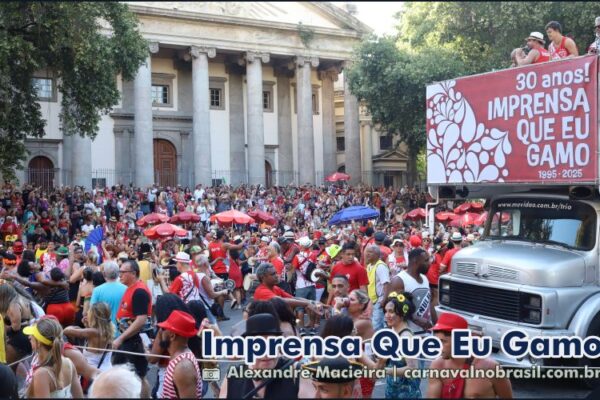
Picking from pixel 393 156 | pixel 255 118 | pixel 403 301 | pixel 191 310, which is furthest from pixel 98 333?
pixel 393 156

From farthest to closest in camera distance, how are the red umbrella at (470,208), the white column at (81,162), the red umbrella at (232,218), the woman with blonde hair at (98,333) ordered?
the white column at (81,162)
the red umbrella at (470,208)
the red umbrella at (232,218)
the woman with blonde hair at (98,333)

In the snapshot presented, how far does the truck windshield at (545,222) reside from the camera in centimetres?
917

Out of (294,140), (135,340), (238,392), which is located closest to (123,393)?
(238,392)

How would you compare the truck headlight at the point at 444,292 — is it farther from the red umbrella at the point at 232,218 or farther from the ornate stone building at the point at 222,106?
the ornate stone building at the point at 222,106

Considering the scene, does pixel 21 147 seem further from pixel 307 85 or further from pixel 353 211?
pixel 307 85

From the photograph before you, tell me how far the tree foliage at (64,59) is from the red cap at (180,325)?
44.9ft

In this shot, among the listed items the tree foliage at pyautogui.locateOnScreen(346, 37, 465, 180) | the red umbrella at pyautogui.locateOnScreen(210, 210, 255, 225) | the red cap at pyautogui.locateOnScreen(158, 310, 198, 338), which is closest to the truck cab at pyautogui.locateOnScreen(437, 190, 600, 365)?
the red cap at pyautogui.locateOnScreen(158, 310, 198, 338)

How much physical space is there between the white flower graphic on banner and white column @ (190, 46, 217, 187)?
84.5 feet

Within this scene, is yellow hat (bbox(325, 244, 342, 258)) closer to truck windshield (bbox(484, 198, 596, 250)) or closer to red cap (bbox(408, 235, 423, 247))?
red cap (bbox(408, 235, 423, 247))

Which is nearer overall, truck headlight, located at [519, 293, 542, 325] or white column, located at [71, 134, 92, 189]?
truck headlight, located at [519, 293, 542, 325]

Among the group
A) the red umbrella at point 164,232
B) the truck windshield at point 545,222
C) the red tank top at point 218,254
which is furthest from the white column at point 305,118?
the truck windshield at point 545,222

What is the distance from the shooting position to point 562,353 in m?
8.30

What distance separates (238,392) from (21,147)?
1704 cm

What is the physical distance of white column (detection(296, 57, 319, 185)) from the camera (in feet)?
129
